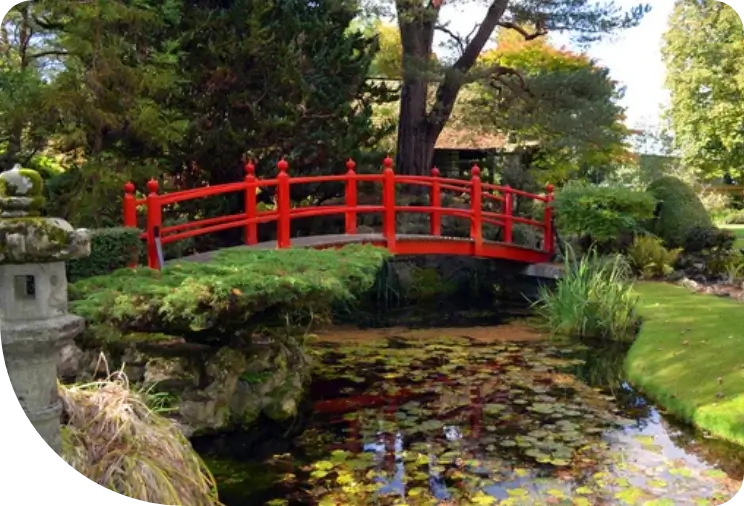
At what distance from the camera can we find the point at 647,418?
5.25 meters

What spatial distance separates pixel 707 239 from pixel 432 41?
527 cm

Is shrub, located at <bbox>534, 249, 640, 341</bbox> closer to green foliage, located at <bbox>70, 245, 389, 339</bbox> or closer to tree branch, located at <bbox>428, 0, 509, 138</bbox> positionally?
green foliage, located at <bbox>70, 245, 389, 339</bbox>

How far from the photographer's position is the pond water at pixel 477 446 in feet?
13.1

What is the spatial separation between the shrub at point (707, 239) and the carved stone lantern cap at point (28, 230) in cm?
896

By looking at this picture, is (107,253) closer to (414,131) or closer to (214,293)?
(214,293)

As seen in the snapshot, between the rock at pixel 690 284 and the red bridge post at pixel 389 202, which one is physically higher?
the red bridge post at pixel 389 202

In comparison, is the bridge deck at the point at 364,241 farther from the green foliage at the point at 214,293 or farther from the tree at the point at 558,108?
the tree at the point at 558,108

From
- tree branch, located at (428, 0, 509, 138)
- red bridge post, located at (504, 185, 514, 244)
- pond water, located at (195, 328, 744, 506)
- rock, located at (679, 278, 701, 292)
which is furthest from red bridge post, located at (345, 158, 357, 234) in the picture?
rock, located at (679, 278, 701, 292)

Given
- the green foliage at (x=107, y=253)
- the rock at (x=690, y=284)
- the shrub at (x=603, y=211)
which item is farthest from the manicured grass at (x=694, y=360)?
the green foliage at (x=107, y=253)

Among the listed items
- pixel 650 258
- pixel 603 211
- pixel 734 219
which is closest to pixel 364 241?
pixel 603 211

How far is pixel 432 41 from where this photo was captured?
1192 cm

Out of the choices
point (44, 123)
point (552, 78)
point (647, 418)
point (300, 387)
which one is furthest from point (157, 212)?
point (552, 78)

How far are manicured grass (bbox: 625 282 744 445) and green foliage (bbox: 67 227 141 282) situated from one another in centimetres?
429

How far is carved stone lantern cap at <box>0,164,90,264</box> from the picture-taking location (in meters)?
2.78
